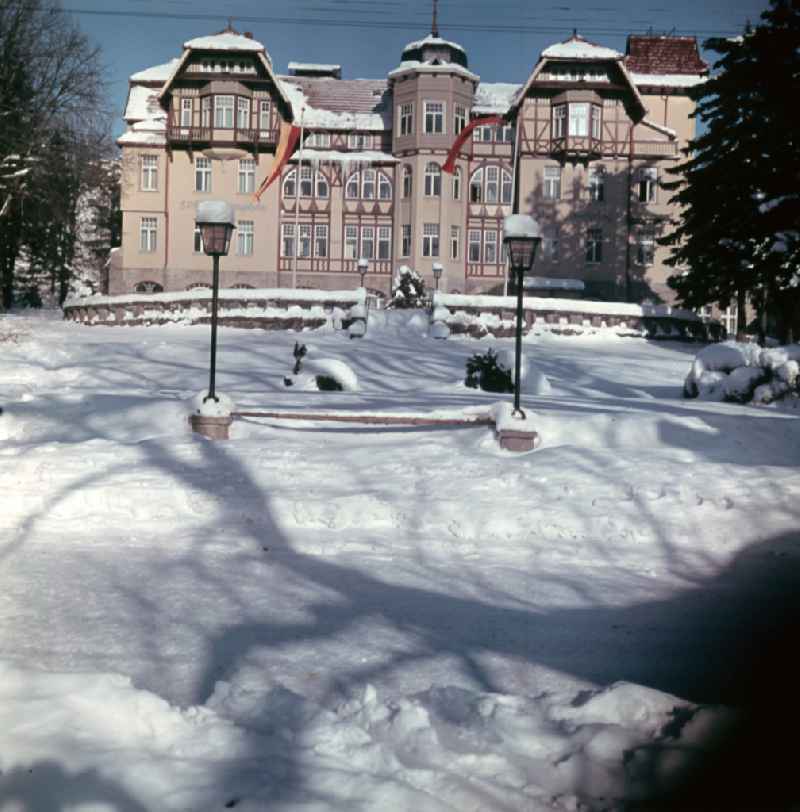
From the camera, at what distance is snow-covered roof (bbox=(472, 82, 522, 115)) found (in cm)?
4481

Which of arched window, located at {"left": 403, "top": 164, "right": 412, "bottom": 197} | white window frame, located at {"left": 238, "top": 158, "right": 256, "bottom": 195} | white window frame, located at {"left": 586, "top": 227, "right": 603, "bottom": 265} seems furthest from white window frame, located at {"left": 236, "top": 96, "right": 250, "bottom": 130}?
white window frame, located at {"left": 586, "top": 227, "right": 603, "bottom": 265}

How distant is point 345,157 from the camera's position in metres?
44.8

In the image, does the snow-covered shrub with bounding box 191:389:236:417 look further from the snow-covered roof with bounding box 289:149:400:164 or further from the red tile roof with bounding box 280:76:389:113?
the red tile roof with bounding box 280:76:389:113

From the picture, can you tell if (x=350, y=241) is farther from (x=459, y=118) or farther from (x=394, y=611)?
(x=394, y=611)

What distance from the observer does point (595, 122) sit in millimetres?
43156

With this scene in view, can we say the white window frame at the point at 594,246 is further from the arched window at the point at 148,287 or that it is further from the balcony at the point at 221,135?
the arched window at the point at 148,287

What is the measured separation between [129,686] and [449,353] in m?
22.8

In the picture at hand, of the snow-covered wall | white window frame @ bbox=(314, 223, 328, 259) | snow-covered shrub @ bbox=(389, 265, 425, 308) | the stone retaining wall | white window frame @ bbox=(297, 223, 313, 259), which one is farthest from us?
white window frame @ bbox=(314, 223, 328, 259)

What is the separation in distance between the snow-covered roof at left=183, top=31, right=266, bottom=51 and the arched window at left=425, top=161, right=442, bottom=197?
31.3 feet

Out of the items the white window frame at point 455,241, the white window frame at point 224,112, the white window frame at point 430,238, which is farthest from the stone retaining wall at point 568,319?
the white window frame at point 224,112

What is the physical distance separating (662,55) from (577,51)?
7.13 metres

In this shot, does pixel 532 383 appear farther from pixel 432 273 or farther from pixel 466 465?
pixel 432 273

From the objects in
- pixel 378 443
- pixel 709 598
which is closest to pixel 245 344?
pixel 378 443

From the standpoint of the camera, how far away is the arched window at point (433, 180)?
143ft
